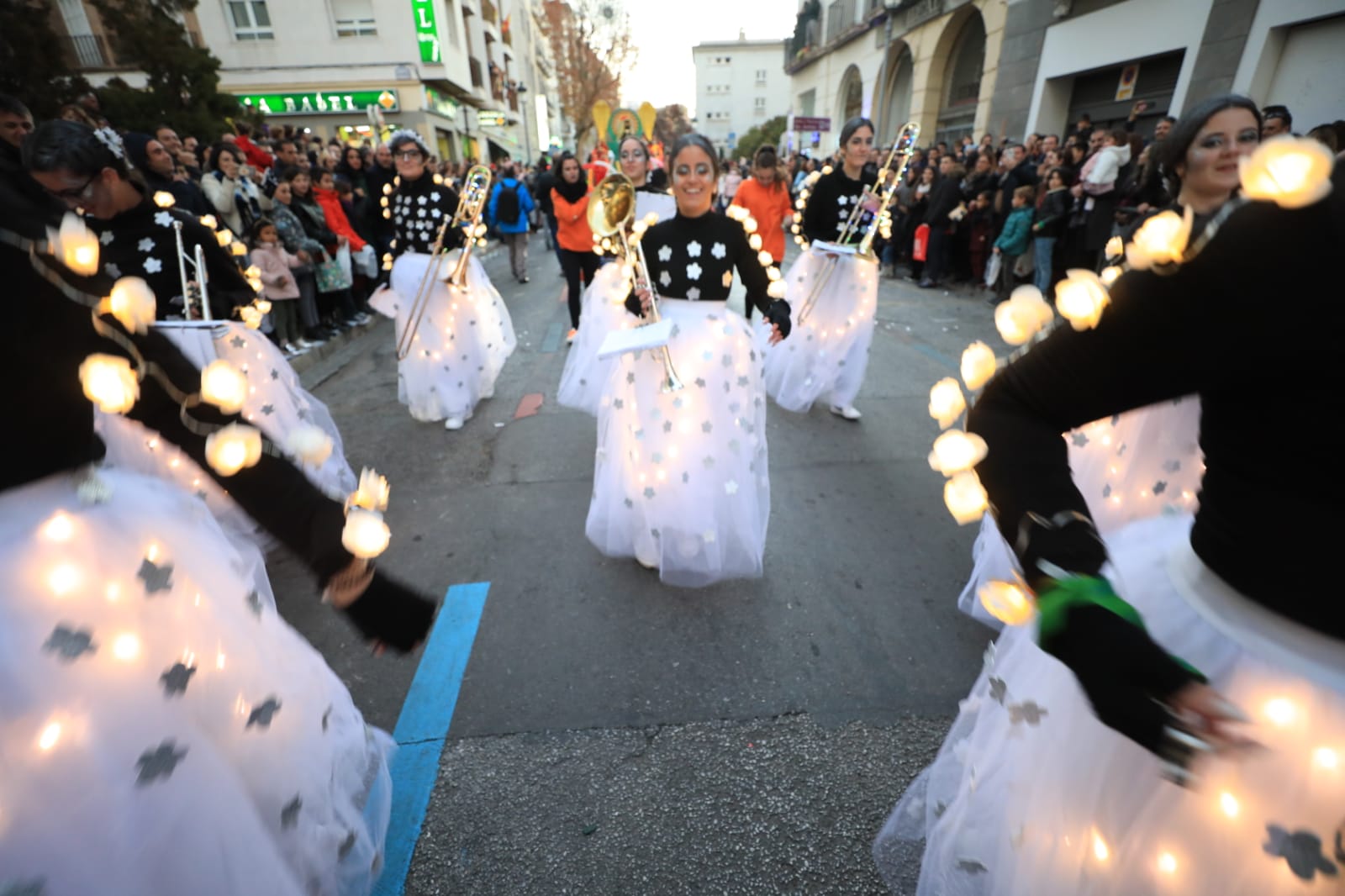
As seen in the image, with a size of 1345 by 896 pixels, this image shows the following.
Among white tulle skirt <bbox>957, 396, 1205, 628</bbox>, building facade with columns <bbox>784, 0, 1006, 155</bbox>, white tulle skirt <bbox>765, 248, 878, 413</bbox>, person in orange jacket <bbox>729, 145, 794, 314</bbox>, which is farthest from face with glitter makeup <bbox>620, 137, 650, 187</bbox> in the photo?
building facade with columns <bbox>784, 0, 1006, 155</bbox>

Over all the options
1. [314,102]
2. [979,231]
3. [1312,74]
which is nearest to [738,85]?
[314,102]

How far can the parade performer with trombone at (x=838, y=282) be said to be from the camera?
492 cm

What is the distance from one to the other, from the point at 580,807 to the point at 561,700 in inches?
18.7

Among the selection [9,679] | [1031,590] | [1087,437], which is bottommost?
[1087,437]

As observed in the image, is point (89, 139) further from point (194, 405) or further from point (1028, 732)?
point (1028, 732)

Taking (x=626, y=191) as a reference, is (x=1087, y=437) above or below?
below

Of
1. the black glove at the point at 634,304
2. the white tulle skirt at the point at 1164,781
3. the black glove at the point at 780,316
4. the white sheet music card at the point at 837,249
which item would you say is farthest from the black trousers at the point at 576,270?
the white tulle skirt at the point at 1164,781

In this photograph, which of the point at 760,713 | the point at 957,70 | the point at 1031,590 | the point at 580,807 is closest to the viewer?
the point at 1031,590

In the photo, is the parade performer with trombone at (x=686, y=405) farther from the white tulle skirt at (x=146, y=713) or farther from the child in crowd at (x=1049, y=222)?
the child in crowd at (x=1049, y=222)

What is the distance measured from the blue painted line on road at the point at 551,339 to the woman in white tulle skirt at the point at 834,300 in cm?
302

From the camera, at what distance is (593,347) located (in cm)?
446

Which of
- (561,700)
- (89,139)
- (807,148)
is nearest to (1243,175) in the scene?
(561,700)

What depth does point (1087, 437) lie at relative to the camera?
2.60 m

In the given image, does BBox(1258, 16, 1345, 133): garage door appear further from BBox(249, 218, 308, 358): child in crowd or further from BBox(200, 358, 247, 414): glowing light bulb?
BBox(249, 218, 308, 358): child in crowd
